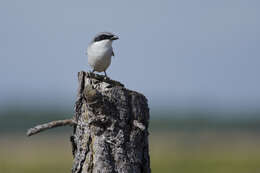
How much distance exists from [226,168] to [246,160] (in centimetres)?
508

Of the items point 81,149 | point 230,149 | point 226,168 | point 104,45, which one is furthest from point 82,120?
point 230,149

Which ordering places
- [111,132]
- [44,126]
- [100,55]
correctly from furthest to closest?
[100,55]
[44,126]
[111,132]

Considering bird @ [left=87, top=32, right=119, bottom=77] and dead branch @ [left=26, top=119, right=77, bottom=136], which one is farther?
bird @ [left=87, top=32, right=119, bottom=77]

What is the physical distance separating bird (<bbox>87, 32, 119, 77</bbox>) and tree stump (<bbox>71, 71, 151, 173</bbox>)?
11.9 ft

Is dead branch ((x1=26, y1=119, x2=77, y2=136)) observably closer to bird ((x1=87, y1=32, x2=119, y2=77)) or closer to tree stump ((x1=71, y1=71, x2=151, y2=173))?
tree stump ((x1=71, y1=71, x2=151, y2=173))

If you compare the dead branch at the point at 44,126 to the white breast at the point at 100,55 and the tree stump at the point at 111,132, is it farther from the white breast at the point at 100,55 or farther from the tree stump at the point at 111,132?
the white breast at the point at 100,55

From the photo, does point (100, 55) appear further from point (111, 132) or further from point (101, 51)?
point (111, 132)

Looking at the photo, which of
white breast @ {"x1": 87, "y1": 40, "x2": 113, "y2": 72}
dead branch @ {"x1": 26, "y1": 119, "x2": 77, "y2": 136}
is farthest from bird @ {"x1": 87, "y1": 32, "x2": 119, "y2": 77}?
dead branch @ {"x1": 26, "y1": 119, "x2": 77, "y2": 136}

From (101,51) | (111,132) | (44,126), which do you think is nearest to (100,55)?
(101,51)

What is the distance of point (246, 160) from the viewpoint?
105 ft

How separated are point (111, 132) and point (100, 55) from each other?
153 inches

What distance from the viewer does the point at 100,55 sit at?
35.6ft

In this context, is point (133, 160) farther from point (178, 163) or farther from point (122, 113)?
point (178, 163)

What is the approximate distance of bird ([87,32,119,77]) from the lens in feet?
35.7
